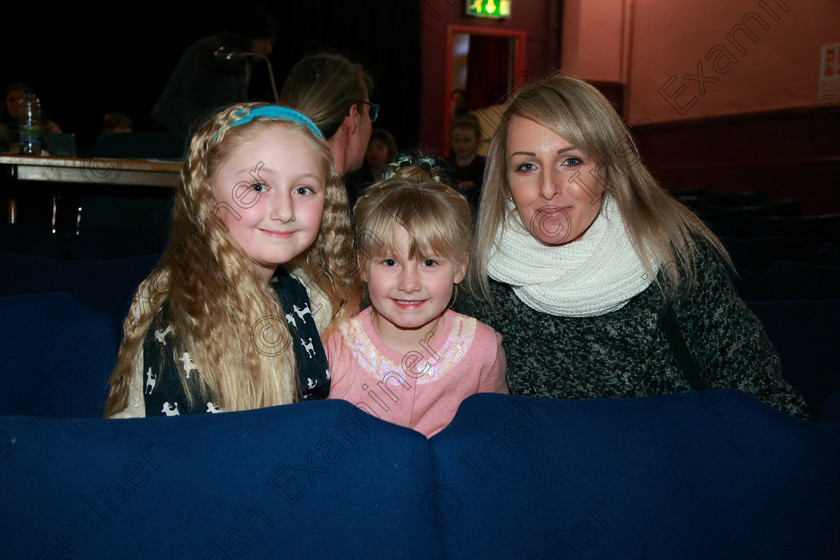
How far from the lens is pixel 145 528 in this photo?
69 cm

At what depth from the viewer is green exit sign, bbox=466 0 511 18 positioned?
8.95 meters

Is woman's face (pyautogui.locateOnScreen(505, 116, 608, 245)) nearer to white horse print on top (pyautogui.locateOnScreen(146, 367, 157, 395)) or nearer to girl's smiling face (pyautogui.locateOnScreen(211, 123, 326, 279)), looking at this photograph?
girl's smiling face (pyautogui.locateOnScreen(211, 123, 326, 279))

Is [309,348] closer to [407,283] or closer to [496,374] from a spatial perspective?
[407,283]

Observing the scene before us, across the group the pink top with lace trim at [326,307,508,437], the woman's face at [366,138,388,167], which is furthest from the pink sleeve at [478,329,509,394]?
the woman's face at [366,138,388,167]

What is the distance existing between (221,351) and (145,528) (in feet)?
1.47

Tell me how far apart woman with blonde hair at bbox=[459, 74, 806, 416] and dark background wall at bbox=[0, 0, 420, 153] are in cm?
661

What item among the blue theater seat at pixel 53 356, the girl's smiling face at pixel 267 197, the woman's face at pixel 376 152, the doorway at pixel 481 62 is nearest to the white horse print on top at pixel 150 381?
the blue theater seat at pixel 53 356

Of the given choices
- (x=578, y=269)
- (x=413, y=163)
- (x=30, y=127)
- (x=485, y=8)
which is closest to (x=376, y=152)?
(x=30, y=127)

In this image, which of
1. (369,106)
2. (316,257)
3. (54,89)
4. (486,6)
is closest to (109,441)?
(316,257)

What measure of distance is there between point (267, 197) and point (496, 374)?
642 millimetres

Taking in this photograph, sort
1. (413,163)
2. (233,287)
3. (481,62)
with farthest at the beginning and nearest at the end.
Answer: (481,62), (413,163), (233,287)

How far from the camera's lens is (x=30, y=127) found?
348cm

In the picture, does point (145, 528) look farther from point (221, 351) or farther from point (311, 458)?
point (221, 351)

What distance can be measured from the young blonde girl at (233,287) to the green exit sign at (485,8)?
842 centimetres
